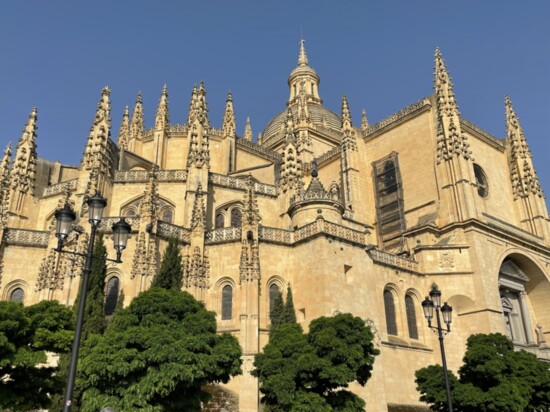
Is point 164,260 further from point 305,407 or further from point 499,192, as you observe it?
point 499,192

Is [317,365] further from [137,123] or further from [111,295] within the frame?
[137,123]

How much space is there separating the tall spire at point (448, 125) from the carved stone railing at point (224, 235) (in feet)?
47.0

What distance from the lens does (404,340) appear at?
89.2 ft

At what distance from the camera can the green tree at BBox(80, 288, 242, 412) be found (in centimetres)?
1458

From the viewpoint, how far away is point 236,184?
1248 inches

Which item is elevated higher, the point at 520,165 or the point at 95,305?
the point at 520,165

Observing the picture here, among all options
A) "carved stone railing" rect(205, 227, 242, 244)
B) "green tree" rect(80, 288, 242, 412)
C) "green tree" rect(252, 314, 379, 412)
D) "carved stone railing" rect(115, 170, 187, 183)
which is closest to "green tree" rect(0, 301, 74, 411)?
"green tree" rect(80, 288, 242, 412)

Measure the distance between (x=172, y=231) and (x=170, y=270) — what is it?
3.11 metres

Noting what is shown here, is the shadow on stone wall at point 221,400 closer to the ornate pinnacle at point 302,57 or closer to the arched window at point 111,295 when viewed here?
the arched window at point 111,295

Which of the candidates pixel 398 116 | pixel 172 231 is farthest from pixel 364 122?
pixel 172 231

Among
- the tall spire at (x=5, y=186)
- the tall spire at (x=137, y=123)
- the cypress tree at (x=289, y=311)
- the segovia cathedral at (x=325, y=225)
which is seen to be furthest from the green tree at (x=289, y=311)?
the tall spire at (x=137, y=123)

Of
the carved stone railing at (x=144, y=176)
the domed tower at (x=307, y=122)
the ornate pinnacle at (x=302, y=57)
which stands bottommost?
the carved stone railing at (x=144, y=176)

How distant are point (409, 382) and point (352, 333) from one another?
9.87 metres

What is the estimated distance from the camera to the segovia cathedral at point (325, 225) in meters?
24.1
